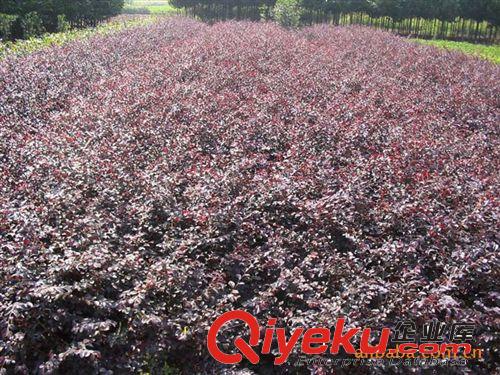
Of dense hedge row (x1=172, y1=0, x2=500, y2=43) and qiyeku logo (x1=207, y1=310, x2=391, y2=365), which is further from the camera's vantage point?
dense hedge row (x1=172, y1=0, x2=500, y2=43)

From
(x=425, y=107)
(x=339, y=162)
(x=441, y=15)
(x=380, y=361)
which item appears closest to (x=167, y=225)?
(x=380, y=361)

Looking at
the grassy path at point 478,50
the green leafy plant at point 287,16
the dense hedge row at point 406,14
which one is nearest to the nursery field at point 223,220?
the grassy path at point 478,50

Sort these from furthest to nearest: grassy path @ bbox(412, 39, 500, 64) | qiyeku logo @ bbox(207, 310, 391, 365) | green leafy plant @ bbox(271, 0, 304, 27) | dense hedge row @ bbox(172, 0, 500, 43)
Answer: dense hedge row @ bbox(172, 0, 500, 43) < green leafy plant @ bbox(271, 0, 304, 27) < grassy path @ bbox(412, 39, 500, 64) < qiyeku logo @ bbox(207, 310, 391, 365)

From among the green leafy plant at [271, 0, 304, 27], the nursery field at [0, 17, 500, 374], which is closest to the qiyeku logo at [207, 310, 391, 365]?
the nursery field at [0, 17, 500, 374]

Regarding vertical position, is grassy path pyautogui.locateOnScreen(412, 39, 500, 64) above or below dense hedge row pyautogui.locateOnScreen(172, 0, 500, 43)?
below

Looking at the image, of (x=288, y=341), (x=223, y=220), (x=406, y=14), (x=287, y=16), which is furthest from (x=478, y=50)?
(x=288, y=341)

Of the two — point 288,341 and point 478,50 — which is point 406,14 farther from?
point 288,341

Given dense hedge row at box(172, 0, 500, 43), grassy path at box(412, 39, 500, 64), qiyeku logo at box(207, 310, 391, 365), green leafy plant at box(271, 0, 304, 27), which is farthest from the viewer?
dense hedge row at box(172, 0, 500, 43)

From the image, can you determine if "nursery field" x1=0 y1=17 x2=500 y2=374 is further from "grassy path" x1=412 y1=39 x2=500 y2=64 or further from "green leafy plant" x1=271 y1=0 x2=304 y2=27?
"green leafy plant" x1=271 y1=0 x2=304 y2=27

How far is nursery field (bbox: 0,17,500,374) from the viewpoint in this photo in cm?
262

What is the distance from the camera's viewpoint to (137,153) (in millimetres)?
4598

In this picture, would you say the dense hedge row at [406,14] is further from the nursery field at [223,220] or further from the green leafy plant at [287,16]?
the nursery field at [223,220]

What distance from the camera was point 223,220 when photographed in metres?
3.38

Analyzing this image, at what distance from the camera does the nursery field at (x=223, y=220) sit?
262 centimetres
